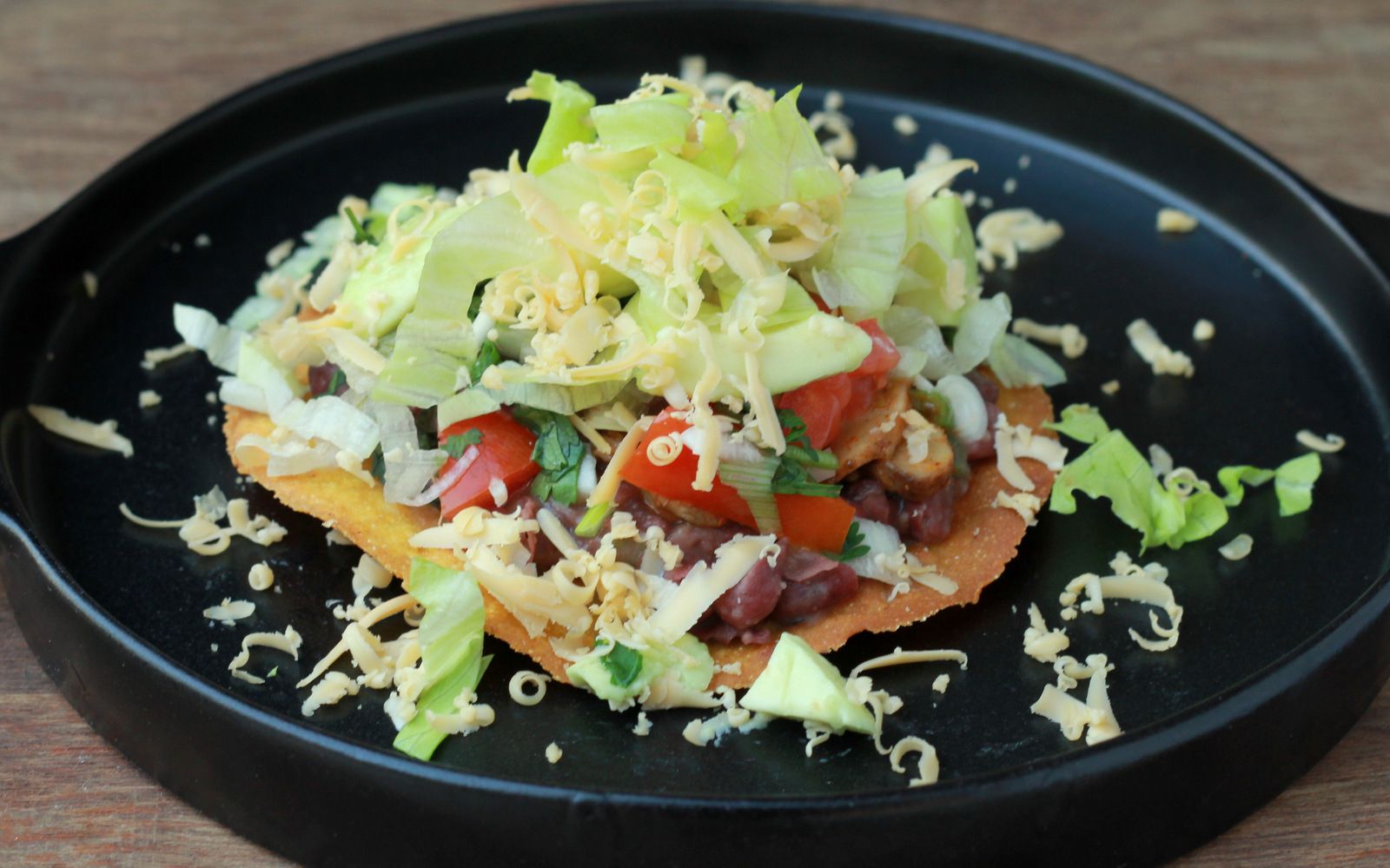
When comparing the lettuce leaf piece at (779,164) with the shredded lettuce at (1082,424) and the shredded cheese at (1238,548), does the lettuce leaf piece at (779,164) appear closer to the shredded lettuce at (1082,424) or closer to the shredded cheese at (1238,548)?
the shredded lettuce at (1082,424)

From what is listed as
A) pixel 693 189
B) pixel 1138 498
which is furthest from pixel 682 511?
pixel 1138 498

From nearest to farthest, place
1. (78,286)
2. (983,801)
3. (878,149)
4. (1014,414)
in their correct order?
(983,801)
(1014,414)
(78,286)
(878,149)

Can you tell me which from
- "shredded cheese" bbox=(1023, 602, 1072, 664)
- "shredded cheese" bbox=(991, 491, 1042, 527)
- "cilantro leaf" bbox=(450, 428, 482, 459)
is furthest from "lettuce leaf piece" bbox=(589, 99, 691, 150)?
"shredded cheese" bbox=(1023, 602, 1072, 664)

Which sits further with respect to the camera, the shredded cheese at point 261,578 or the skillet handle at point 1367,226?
the skillet handle at point 1367,226

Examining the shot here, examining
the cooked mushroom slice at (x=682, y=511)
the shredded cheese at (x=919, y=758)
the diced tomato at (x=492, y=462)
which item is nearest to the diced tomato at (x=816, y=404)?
the cooked mushroom slice at (x=682, y=511)

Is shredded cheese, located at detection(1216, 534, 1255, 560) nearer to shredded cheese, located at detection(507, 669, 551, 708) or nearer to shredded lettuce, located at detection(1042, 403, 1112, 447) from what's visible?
shredded lettuce, located at detection(1042, 403, 1112, 447)

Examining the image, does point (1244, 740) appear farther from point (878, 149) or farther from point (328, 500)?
point (878, 149)

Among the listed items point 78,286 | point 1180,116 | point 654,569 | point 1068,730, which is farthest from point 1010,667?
point 78,286
